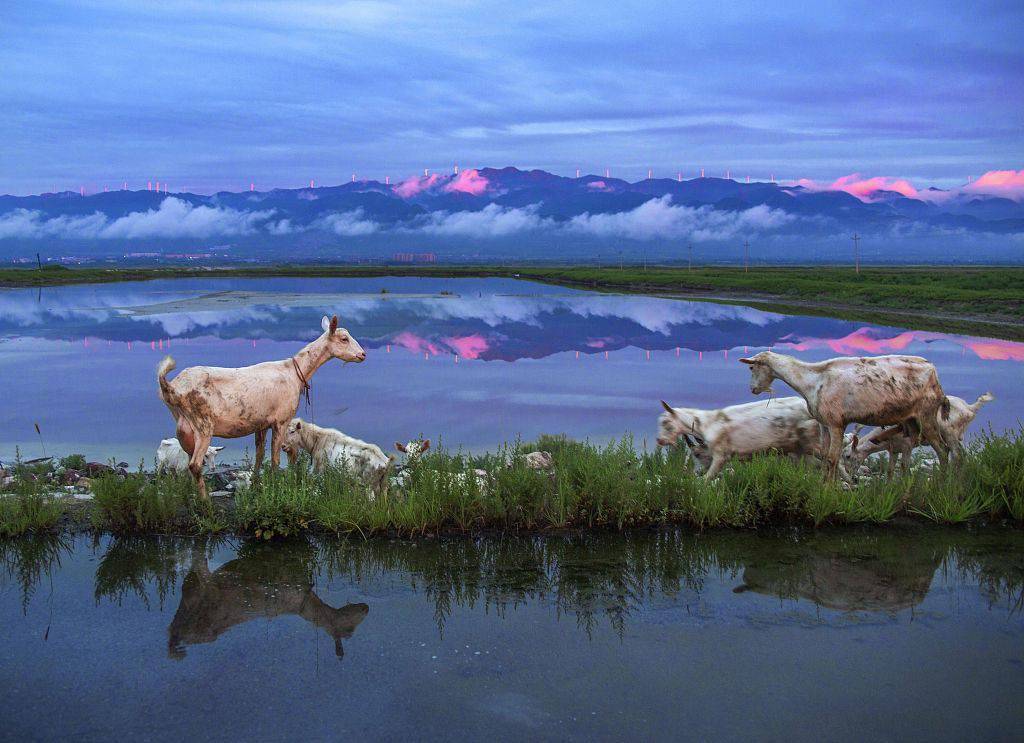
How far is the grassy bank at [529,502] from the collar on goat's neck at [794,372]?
1138 mm

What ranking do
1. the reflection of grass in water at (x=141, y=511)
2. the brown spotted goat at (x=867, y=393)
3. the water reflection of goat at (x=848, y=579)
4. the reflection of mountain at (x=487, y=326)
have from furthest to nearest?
1. the reflection of mountain at (x=487, y=326)
2. the brown spotted goat at (x=867, y=393)
3. the reflection of grass in water at (x=141, y=511)
4. the water reflection of goat at (x=848, y=579)

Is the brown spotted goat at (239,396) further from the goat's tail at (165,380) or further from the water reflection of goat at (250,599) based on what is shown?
the water reflection of goat at (250,599)

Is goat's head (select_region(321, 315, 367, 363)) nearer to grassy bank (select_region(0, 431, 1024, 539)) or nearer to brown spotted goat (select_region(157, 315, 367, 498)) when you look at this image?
brown spotted goat (select_region(157, 315, 367, 498))

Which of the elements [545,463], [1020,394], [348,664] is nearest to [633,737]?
[348,664]

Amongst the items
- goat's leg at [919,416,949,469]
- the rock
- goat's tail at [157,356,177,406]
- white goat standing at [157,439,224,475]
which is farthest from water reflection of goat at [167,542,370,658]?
goat's leg at [919,416,949,469]

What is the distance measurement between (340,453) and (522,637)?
5.47 m

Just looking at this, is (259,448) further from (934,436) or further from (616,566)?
(934,436)

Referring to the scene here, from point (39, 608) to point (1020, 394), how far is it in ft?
73.6

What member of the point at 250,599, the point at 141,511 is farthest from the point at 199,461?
the point at 250,599

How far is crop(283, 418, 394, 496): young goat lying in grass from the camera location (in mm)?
12086

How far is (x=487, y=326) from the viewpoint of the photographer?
151 ft

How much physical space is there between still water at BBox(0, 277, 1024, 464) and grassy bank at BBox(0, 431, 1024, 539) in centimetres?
368

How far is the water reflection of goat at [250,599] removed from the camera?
791 centimetres

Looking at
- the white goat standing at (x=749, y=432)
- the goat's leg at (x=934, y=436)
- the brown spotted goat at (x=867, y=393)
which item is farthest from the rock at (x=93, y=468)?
the goat's leg at (x=934, y=436)
